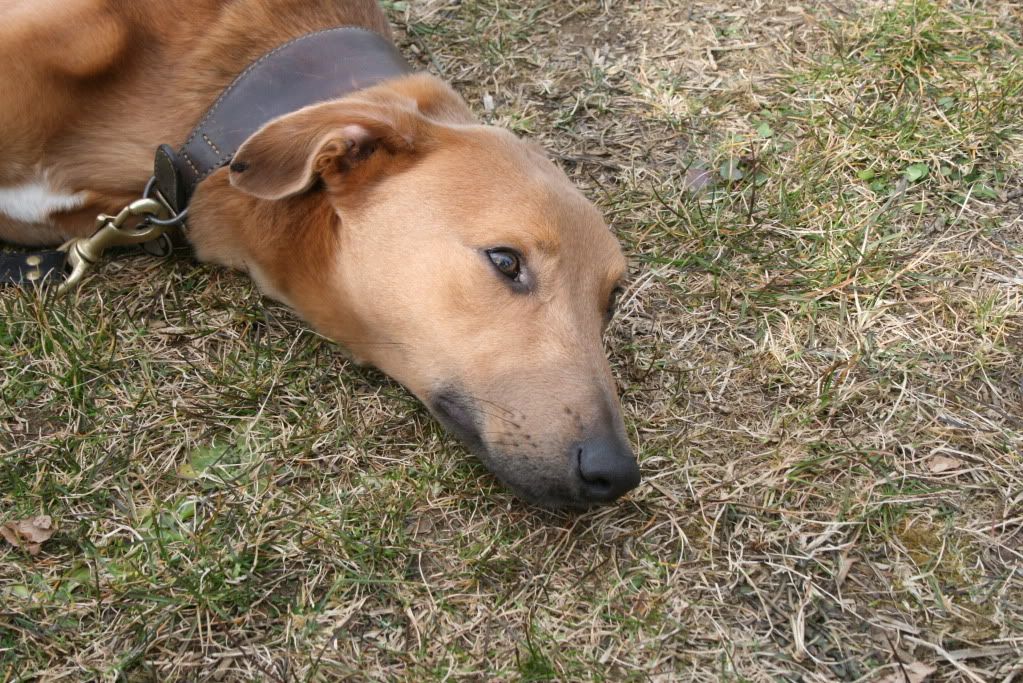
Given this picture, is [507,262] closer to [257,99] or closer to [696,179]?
[257,99]

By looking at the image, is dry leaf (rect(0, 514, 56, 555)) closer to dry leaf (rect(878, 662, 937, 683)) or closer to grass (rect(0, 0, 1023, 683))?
grass (rect(0, 0, 1023, 683))

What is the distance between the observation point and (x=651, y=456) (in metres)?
3.44

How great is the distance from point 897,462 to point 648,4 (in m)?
3.11

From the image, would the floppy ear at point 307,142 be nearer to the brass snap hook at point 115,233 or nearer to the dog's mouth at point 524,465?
the brass snap hook at point 115,233

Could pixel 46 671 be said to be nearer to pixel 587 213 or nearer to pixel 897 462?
pixel 587 213

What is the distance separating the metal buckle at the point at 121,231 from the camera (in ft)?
11.6

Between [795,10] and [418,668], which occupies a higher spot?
[795,10]

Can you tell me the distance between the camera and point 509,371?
305 centimetres

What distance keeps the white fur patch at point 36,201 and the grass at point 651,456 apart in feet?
1.02

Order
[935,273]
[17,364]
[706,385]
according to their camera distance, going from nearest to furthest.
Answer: [17,364] < [706,385] < [935,273]

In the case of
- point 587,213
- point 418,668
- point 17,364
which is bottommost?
point 418,668

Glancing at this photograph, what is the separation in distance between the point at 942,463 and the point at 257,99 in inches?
111

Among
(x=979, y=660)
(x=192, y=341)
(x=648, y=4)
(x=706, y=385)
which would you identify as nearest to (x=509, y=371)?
(x=706, y=385)

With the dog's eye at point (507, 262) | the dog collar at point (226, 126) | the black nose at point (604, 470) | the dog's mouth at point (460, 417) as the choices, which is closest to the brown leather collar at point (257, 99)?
the dog collar at point (226, 126)
